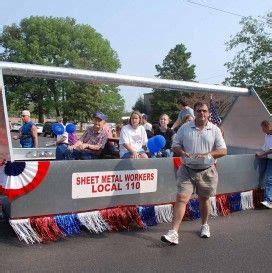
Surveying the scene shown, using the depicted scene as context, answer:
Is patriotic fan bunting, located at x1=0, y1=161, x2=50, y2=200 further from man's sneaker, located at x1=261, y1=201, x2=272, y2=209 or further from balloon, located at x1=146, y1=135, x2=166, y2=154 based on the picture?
man's sneaker, located at x1=261, y1=201, x2=272, y2=209

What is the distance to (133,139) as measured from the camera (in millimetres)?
6375

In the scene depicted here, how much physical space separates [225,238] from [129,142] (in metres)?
1.90

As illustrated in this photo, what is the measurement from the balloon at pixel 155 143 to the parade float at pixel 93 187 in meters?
0.74

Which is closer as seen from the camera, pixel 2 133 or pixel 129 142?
pixel 2 133

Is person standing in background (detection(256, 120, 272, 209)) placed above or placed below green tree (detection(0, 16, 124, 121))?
below

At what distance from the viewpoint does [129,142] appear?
6.29 meters

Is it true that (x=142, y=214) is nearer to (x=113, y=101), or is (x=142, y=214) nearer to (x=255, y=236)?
(x=255, y=236)

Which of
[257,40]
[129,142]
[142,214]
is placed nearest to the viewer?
[142,214]

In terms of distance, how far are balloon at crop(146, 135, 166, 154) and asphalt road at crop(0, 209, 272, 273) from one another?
139cm

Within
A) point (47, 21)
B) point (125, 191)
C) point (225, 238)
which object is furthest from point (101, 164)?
point (47, 21)

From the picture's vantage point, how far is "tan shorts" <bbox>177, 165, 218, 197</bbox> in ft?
17.4

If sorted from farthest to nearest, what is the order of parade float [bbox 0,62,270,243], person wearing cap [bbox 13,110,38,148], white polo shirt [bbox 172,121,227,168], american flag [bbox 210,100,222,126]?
person wearing cap [bbox 13,110,38,148] → american flag [bbox 210,100,222,126] → white polo shirt [bbox 172,121,227,168] → parade float [bbox 0,62,270,243]

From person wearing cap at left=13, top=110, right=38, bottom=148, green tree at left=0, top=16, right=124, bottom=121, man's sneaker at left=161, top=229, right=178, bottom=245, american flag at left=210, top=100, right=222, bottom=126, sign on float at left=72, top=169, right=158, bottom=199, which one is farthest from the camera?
green tree at left=0, top=16, right=124, bottom=121

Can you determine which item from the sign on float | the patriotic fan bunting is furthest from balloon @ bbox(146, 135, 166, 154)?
the patriotic fan bunting
